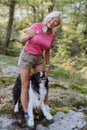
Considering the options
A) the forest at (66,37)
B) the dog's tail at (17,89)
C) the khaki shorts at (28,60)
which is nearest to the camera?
the khaki shorts at (28,60)

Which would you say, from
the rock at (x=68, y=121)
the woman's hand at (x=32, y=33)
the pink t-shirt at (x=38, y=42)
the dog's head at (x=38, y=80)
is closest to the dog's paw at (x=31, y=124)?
the rock at (x=68, y=121)

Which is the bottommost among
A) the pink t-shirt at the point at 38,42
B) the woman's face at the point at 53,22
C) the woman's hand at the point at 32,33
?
the pink t-shirt at the point at 38,42

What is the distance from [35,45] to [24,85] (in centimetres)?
63

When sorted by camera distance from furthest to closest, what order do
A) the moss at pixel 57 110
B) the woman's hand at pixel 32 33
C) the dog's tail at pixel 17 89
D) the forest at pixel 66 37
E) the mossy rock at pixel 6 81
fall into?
the forest at pixel 66 37, the mossy rock at pixel 6 81, the moss at pixel 57 110, the dog's tail at pixel 17 89, the woman's hand at pixel 32 33

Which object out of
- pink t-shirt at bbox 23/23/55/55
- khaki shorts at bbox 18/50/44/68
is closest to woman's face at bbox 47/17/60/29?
pink t-shirt at bbox 23/23/55/55

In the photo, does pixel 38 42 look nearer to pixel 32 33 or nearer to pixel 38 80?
pixel 32 33

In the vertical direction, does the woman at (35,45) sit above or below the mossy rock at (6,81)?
above

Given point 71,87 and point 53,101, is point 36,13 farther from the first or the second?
point 53,101

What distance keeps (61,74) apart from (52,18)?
6.50 metres

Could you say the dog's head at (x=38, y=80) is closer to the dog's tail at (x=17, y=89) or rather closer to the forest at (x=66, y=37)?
the dog's tail at (x=17, y=89)

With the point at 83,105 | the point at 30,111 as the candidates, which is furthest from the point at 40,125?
the point at 83,105

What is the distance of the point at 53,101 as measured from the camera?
4.94 metres

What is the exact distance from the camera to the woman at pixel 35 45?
3.61 metres

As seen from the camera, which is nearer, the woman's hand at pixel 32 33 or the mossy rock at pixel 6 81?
the woman's hand at pixel 32 33
